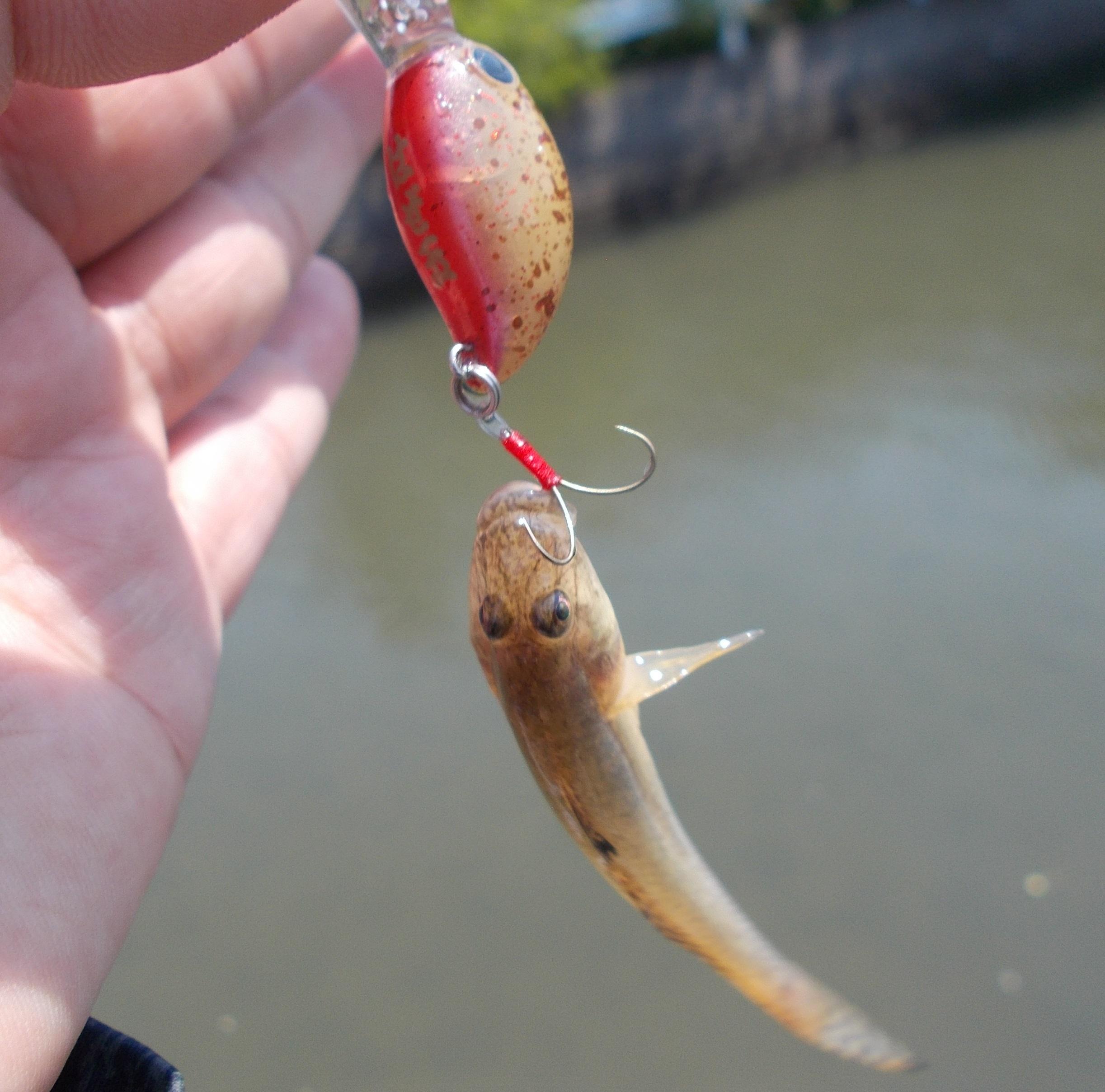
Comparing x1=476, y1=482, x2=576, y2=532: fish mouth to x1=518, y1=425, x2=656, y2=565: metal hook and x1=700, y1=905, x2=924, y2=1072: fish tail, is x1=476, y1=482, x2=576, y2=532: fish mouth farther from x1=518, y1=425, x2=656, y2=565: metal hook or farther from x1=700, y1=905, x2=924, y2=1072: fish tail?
x1=700, y1=905, x2=924, y2=1072: fish tail

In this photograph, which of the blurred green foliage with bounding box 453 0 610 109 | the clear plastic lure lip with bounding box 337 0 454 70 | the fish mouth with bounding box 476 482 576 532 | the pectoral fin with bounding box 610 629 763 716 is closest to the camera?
the clear plastic lure lip with bounding box 337 0 454 70

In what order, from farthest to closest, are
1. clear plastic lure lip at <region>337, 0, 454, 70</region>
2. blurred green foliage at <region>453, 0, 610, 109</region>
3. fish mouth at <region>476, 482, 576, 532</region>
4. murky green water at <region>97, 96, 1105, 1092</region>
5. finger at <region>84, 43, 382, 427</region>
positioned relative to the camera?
blurred green foliage at <region>453, 0, 610, 109</region> < murky green water at <region>97, 96, 1105, 1092</region> < finger at <region>84, 43, 382, 427</region> < fish mouth at <region>476, 482, 576, 532</region> < clear plastic lure lip at <region>337, 0, 454, 70</region>

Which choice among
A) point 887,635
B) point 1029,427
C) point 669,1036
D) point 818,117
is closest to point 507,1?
point 818,117

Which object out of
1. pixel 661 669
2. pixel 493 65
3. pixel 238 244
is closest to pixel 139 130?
pixel 238 244

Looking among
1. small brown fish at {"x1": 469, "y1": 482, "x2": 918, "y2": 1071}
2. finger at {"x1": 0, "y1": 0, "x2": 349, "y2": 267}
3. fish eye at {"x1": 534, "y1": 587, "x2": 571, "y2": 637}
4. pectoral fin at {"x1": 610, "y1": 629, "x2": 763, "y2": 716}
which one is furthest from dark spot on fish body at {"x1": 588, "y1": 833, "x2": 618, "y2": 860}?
finger at {"x1": 0, "y1": 0, "x2": 349, "y2": 267}

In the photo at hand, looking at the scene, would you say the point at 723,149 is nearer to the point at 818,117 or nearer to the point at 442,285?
the point at 818,117

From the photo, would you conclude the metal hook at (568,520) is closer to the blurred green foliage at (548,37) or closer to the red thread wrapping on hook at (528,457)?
the red thread wrapping on hook at (528,457)
